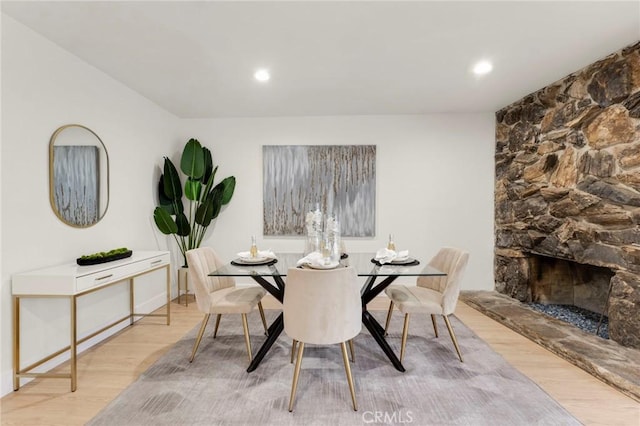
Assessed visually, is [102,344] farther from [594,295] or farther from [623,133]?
[594,295]

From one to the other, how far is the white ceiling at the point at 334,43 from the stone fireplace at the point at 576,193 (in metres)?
0.30


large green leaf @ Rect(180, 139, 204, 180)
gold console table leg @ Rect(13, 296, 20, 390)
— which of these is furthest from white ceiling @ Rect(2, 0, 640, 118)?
gold console table leg @ Rect(13, 296, 20, 390)

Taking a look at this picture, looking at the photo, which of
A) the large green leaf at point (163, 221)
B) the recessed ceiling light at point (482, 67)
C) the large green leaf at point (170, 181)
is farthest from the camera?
the large green leaf at point (170, 181)

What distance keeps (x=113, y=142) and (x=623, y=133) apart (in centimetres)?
466

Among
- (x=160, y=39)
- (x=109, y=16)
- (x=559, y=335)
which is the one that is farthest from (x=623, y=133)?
(x=109, y=16)

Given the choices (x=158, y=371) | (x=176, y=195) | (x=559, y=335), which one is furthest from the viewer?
(x=176, y=195)

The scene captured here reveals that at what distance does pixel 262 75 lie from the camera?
2834 millimetres

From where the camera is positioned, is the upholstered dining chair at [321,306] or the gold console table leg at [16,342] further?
the gold console table leg at [16,342]

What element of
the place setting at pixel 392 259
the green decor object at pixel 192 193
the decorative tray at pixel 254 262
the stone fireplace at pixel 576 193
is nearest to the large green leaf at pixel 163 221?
the green decor object at pixel 192 193

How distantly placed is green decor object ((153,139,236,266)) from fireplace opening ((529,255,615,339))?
409 centimetres

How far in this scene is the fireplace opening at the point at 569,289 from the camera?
315 cm

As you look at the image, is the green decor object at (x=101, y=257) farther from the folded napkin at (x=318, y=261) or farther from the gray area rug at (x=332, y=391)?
the folded napkin at (x=318, y=261)

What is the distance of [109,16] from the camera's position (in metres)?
1.99

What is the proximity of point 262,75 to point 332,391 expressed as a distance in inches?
108
